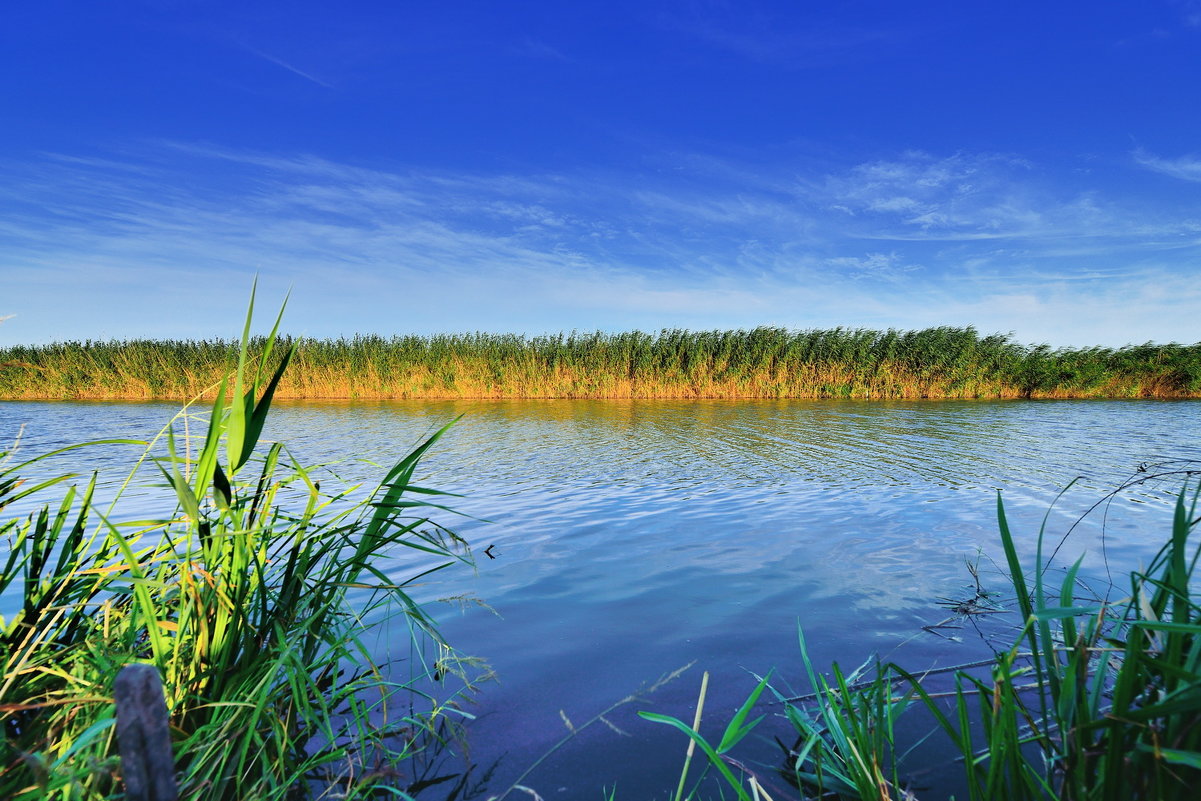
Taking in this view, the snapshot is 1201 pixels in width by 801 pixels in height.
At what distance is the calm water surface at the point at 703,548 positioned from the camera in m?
2.92

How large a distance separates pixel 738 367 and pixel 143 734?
2549cm

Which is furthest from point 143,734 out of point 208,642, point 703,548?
point 703,548

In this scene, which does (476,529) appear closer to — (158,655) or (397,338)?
(158,655)

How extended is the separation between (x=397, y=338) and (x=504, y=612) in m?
27.5

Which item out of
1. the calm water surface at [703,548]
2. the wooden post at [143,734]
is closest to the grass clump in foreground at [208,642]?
the wooden post at [143,734]

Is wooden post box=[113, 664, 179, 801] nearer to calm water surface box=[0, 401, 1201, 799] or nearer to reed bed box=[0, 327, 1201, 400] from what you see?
calm water surface box=[0, 401, 1201, 799]

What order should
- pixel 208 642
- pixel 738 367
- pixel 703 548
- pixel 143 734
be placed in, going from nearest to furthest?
pixel 143 734
pixel 208 642
pixel 703 548
pixel 738 367

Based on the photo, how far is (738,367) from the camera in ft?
83.8

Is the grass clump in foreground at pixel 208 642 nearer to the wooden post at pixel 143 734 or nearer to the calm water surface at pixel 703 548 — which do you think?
the wooden post at pixel 143 734

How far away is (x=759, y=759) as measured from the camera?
247 cm

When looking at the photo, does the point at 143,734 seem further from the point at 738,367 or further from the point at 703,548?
the point at 738,367

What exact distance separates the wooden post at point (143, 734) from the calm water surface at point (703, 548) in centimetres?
157

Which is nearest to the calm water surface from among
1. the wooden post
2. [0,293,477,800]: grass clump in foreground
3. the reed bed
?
[0,293,477,800]: grass clump in foreground

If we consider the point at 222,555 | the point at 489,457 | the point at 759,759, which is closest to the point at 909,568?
the point at 759,759
